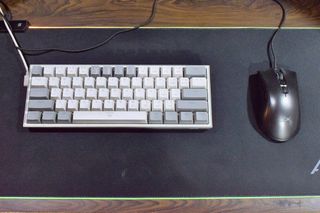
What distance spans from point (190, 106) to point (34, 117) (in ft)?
0.96

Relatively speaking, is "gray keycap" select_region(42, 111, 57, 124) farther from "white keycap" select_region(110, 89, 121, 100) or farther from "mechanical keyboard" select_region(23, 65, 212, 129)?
"white keycap" select_region(110, 89, 121, 100)

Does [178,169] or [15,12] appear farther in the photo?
[15,12]

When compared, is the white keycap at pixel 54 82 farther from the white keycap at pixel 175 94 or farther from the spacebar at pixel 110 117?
the white keycap at pixel 175 94

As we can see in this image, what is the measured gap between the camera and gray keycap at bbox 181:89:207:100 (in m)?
0.69

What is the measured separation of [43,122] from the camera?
2.25ft

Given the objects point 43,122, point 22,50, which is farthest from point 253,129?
point 22,50

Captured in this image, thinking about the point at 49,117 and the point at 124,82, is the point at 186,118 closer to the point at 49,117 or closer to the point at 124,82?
the point at 124,82

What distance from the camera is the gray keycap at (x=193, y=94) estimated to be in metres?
0.69

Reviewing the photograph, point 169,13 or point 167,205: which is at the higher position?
point 169,13

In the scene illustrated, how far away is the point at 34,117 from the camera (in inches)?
26.8

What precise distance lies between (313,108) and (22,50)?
606mm

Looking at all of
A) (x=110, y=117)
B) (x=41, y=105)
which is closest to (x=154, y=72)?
(x=110, y=117)

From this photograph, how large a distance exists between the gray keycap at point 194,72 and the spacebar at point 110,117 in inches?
4.6

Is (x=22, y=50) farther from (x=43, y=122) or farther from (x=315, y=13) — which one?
(x=315, y=13)
